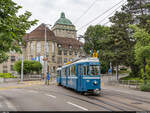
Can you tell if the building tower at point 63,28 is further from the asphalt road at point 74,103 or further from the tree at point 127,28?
the asphalt road at point 74,103

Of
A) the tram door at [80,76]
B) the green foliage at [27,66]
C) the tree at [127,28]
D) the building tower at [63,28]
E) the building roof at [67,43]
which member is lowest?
the tram door at [80,76]

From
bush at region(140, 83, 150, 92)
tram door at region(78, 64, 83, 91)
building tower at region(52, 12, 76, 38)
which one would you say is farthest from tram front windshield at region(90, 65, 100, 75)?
building tower at region(52, 12, 76, 38)

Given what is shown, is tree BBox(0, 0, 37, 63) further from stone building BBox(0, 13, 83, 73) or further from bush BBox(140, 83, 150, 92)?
stone building BBox(0, 13, 83, 73)

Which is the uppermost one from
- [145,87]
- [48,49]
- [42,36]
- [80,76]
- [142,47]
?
[42,36]

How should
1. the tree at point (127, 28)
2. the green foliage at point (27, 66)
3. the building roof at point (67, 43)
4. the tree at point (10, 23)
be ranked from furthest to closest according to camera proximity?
the building roof at point (67, 43) < the green foliage at point (27, 66) < the tree at point (127, 28) < the tree at point (10, 23)

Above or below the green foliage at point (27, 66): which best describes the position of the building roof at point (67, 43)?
above

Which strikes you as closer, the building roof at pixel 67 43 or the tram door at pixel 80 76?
the tram door at pixel 80 76

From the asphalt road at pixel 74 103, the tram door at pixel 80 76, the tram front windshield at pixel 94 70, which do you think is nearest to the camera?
the asphalt road at pixel 74 103

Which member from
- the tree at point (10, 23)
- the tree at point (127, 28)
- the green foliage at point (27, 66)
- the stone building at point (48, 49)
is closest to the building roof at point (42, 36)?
the stone building at point (48, 49)

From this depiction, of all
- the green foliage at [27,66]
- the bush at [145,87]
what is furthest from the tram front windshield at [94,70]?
the green foliage at [27,66]

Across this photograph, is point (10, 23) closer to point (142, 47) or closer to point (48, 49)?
point (142, 47)

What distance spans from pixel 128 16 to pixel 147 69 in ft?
53.3

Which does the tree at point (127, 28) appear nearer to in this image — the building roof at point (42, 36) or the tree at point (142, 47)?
the tree at point (142, 47)

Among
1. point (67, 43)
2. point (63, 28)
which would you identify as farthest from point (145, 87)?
point (63, 28)
